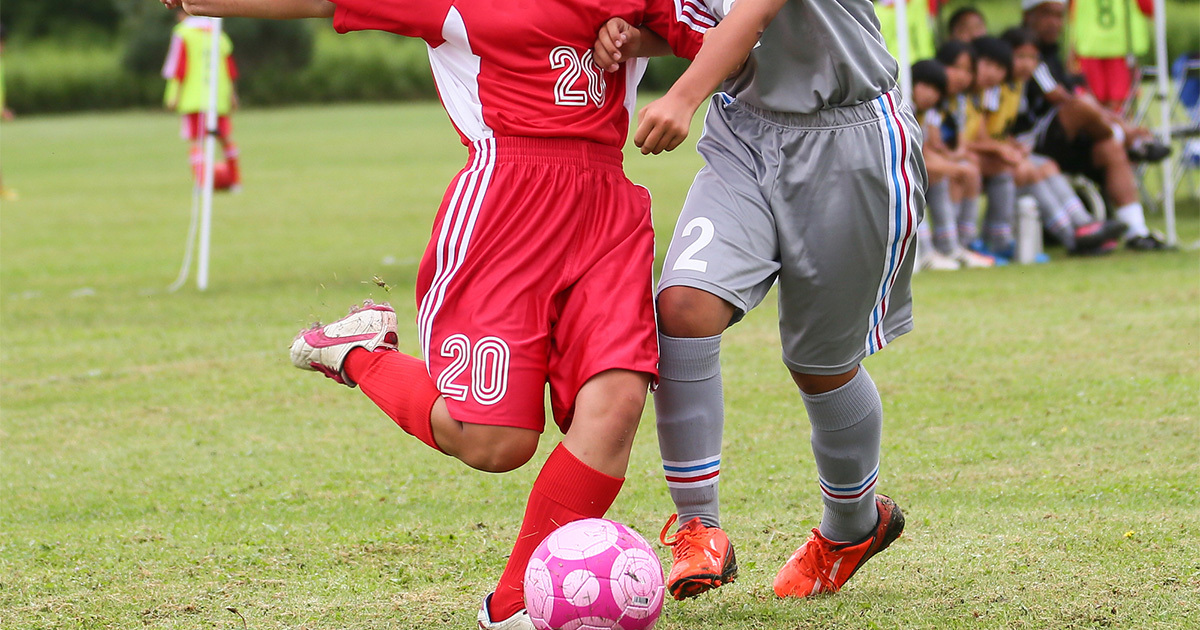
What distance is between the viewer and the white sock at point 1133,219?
30.9 ft

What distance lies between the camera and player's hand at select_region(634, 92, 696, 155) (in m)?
2.71

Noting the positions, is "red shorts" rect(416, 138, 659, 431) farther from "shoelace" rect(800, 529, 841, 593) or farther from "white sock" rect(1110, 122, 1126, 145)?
"white sock" rect(1110, 122, 1126, 145)

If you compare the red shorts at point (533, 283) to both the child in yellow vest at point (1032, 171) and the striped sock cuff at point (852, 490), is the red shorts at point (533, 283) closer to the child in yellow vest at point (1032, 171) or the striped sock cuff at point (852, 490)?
the striped sock cuff at point (852, 490)

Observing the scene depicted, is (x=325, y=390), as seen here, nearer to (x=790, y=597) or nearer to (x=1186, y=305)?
(x=790, y=597)

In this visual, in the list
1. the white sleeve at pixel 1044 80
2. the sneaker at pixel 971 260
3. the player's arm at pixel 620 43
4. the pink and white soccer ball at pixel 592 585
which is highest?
the player's arm at pixel 620 43

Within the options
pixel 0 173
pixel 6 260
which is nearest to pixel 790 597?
pixel 6 260

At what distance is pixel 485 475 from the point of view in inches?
177

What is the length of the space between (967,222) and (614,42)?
Answer: 6.82 m

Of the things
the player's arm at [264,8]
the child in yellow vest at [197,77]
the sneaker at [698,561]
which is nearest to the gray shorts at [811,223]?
the sneaker at [698,561]

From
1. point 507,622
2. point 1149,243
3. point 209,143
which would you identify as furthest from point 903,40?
point 507,622

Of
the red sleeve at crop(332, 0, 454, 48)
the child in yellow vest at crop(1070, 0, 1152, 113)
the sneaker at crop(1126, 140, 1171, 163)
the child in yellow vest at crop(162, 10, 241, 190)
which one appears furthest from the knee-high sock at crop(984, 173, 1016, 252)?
the child in yellow vest at crop(162, 10, 241, 190)

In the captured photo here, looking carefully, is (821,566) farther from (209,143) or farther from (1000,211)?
(1000,211)

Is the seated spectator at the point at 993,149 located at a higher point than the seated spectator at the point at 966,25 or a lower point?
lower

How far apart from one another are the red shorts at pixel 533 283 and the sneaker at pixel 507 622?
0.40 meters
